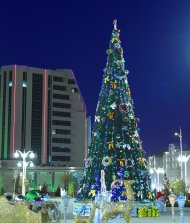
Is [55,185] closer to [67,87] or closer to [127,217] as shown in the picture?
[67,87]

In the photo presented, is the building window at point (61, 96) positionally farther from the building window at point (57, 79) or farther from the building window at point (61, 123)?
the building window at point (61, 123)

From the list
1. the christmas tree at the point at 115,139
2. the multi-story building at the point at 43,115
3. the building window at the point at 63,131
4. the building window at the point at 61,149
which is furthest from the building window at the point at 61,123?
the christmas tree at the point at 115,139

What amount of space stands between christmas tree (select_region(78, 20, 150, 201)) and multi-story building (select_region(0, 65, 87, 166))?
5482cm

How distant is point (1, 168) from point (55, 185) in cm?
899

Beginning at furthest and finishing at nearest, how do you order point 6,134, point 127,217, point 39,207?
1. point 6,134
2. point 127,217
3. point 39,207

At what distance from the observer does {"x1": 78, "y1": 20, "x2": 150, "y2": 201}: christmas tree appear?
67.7 ft

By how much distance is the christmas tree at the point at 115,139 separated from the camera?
20.6m

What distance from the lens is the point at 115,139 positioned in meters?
21.0

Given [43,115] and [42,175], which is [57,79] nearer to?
[43,115]

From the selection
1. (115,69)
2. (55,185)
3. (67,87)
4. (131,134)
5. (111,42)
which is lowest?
(55,185)

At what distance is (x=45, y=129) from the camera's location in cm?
7844

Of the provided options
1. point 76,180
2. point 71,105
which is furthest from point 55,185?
point 71,105

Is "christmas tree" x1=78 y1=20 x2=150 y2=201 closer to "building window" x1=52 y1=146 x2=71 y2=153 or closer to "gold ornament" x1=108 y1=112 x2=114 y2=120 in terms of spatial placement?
"gold ornament" x1=108 y1=112 x2=114 y2=120

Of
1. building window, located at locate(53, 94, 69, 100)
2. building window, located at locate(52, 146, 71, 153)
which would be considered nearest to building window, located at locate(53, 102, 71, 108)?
building window, located at locate(53, 94, 69, 100)
